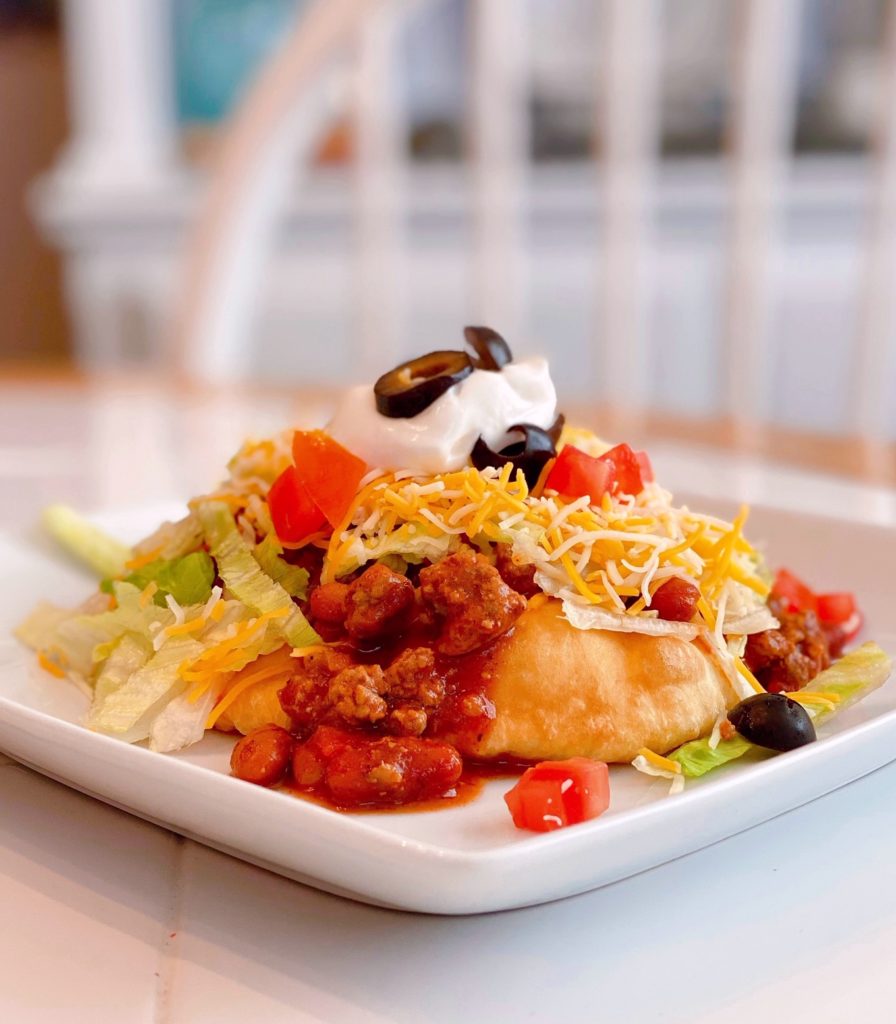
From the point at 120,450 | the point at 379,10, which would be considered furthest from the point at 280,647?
the point at 379,10

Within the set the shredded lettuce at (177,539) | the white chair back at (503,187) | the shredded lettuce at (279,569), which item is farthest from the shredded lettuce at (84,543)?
the white chair back at (503,187)

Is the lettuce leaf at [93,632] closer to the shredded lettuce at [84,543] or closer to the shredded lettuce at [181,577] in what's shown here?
the shredded lettuce at [181,577]

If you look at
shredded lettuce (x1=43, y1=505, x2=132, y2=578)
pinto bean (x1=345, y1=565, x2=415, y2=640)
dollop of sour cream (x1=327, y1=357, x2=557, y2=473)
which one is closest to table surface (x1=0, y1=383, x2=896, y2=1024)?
pinto bean (x1=345, y1=565, x2=415, y2=640)

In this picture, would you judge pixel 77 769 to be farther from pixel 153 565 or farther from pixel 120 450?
pixel 120 450

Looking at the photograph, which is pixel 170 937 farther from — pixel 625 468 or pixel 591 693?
pixel 625 468

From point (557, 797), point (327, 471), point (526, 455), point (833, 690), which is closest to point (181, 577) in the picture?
point (327, 471)
